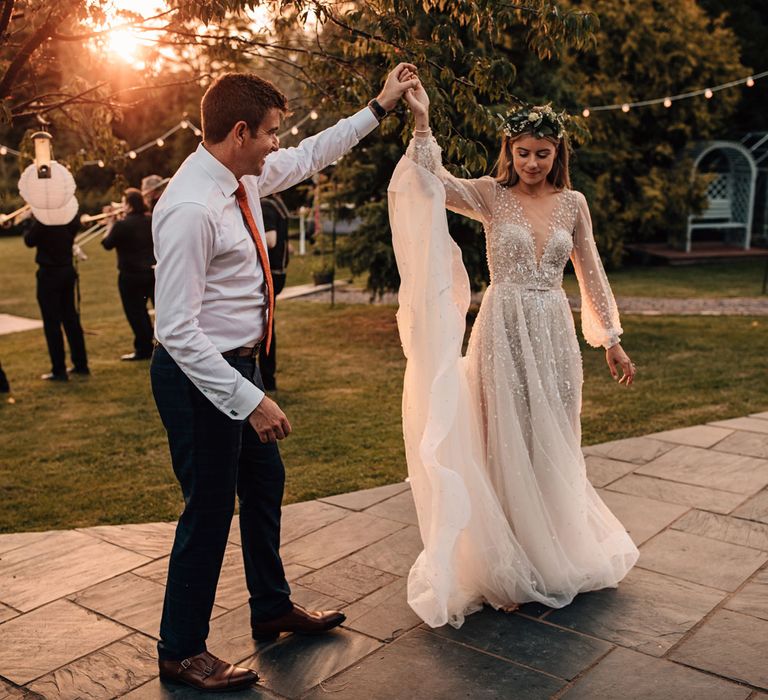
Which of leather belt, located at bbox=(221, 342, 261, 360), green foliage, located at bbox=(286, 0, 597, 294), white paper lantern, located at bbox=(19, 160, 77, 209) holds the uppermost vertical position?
green foliage, located at bbox=(286, 0, 597, 294)

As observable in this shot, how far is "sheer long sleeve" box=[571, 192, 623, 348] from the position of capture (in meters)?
3.86

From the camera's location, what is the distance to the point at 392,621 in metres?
3.51

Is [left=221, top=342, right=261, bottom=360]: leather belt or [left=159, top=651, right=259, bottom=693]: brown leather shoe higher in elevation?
[left=221, top=342, right=261, bottom=360]: leather belt

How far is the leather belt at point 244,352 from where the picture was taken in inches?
114

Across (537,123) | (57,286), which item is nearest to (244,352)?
(537,123)

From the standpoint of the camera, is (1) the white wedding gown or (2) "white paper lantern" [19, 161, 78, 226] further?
(2) "white paper lantern" [19, 161, 78, 226]

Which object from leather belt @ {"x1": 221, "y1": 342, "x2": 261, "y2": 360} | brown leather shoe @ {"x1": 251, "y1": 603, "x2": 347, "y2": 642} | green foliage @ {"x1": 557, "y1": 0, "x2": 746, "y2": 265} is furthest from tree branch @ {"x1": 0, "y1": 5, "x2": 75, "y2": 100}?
green foliage @ {"x1": 557, "y1": 0, "x2": 746, "y2": 265}

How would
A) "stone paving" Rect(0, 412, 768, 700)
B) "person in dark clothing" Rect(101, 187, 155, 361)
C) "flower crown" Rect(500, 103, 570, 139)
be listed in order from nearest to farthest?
1. "stone paving" Rect(0, 412, 768, 700)
2. "flower crown" Rect(500, 103, 570, 139)
3. "person in dark clothing" Rect(101, 187, 155, 361)

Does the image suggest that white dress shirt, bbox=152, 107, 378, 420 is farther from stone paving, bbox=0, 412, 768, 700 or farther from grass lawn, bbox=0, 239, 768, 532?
grass lawn, bbox=0, 239, 768, 532

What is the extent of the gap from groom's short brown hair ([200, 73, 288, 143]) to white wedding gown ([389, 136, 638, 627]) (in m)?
0.88

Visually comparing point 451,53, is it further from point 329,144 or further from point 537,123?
point 329,144

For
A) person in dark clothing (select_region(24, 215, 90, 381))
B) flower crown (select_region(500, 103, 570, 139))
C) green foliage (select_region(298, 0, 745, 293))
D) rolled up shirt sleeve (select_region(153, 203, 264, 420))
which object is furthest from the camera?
person in dark clothing (select_region(24, 215, 90, 381))

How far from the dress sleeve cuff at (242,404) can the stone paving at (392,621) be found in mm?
1024

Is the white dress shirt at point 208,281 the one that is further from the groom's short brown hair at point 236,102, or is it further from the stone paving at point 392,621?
the stone paving at point 392,621
